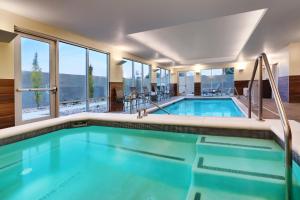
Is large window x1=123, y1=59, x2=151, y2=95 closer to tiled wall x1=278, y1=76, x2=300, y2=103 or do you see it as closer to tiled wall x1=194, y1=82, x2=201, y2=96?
tiled wall x1=194, y1=82, x2=201, y2=96

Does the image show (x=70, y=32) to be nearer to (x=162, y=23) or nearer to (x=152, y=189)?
(x=162, y=23)

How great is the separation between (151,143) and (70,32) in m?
3.90

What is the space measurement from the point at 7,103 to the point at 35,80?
876mm

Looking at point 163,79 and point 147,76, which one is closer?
point 147,76

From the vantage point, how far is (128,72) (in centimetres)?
864

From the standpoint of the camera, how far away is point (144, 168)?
2330 mm

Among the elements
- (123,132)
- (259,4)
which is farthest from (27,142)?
(259,4)

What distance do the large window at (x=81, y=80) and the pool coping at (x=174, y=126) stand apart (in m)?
1.79

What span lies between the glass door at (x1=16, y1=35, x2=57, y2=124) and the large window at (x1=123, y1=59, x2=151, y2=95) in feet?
11.1

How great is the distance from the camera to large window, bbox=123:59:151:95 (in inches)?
336

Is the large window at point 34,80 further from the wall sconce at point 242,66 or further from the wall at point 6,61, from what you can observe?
the wall sconce at point 242,66

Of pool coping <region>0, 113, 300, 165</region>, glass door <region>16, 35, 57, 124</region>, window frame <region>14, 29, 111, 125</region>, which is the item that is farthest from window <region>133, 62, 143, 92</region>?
pool coping <region>0, 113, 300, 165</region>

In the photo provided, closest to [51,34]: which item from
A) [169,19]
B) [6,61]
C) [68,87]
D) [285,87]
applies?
[6,61]

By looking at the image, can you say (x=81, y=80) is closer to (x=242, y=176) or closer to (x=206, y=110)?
(x=206, y=110)
